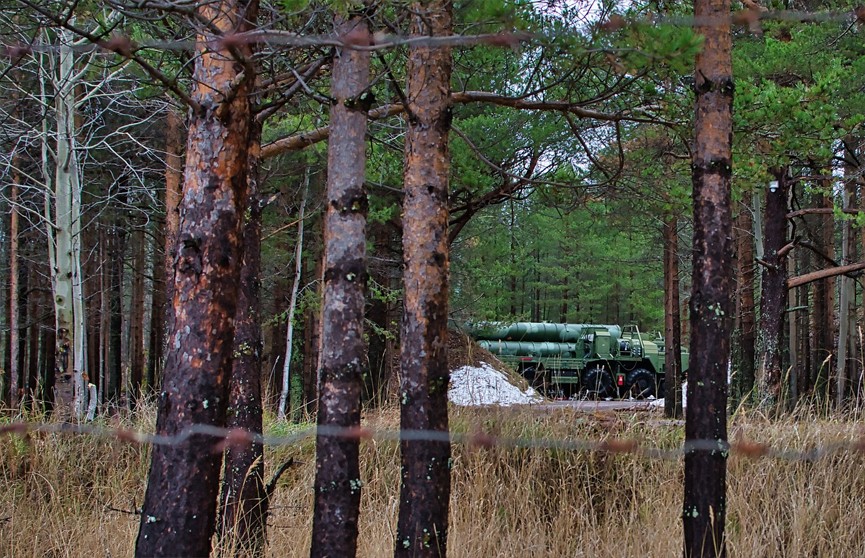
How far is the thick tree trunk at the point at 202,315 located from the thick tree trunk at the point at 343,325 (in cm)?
59

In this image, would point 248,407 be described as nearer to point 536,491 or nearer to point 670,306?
point 536,491

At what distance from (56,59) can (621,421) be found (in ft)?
28.1

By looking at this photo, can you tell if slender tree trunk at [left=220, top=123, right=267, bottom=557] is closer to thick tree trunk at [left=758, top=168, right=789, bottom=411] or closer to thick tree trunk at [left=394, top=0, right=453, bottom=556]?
thick tree trunk at [left=394, top=0, right=453, bottom=556]

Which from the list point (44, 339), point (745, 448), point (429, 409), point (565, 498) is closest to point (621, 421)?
point (565, 498)

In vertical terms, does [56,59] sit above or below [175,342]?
above

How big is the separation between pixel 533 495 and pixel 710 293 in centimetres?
237

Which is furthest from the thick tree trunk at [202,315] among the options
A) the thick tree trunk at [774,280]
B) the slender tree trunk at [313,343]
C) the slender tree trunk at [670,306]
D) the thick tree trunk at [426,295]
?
the slender tree trunk at [670,306]

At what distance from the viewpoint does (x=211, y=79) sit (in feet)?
9.07

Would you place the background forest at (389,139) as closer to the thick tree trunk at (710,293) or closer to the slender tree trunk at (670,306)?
the thick tree trunk at (710,293)

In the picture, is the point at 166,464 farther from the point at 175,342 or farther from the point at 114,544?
the point at 114,544

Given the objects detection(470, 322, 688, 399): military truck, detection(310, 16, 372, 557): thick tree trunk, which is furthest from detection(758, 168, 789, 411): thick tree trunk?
detection(310, 16, 372, 557): thick tree trunk

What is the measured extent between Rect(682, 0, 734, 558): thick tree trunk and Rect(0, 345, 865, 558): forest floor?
0.82 metres

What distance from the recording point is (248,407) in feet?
15.5

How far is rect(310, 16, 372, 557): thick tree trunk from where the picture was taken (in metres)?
3.25
